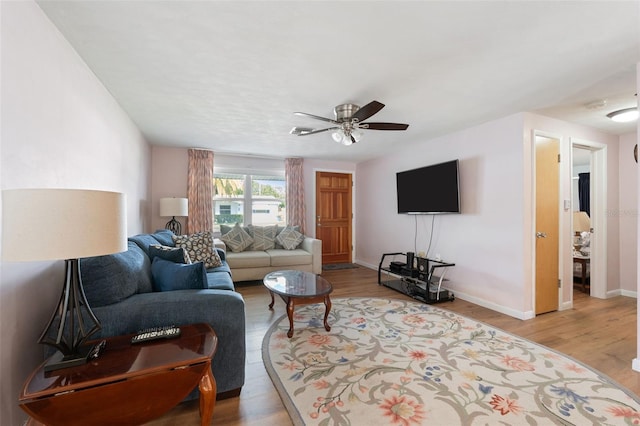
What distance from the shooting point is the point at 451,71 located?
2.08 metres

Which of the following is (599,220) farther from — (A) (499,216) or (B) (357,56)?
(B) (357,56)

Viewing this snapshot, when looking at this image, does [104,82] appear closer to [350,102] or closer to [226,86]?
[226,86]

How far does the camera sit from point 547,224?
3158 millimetres

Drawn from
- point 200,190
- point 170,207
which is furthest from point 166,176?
point 170,207

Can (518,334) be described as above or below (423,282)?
below

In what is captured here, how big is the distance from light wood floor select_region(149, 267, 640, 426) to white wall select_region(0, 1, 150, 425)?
0.79 m

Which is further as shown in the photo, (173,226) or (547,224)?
(173,226)

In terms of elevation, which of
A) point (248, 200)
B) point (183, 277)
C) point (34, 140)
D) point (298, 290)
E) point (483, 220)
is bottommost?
point (298, 290)

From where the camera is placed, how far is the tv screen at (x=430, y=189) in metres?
3.58

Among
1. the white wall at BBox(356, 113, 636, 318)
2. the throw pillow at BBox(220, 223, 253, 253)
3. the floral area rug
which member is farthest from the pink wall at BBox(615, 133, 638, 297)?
the throw pillow at BBox(220, 223, 253, 253)

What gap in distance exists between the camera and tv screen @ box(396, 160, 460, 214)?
141 inches

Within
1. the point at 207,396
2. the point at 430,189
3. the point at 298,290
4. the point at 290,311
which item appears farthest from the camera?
the point at 430,189

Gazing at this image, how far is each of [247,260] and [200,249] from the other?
3.79ft

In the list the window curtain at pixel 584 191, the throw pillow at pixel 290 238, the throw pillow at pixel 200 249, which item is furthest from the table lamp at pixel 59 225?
the window curtain at pixel 584 191
